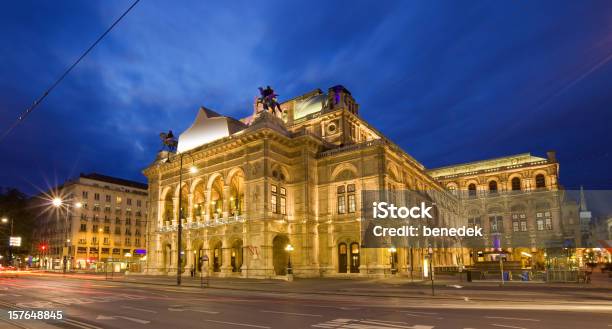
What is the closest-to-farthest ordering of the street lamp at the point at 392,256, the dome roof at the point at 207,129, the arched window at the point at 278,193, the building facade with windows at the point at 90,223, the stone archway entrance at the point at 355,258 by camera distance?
the street lamp at the point at 392,256, the stone archway entrance at the point at 355,258, the arched window at the point at 278,193, the dome roof at the point at 207,129, the building facade with windows at the point at 90,223

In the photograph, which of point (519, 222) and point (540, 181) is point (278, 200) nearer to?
point (519, 222)

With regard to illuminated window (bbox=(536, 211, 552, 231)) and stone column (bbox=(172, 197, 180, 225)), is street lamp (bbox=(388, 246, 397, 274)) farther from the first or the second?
illuminated window (bbox=(536, 211, 552, 231))

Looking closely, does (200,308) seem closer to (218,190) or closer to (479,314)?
(479,314)

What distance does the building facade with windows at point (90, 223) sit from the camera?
9519 centimetres

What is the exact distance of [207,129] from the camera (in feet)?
195

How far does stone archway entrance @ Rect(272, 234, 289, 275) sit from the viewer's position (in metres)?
50.9

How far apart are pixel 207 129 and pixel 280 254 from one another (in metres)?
20.1

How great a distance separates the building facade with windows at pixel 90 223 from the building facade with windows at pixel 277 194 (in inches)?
1563

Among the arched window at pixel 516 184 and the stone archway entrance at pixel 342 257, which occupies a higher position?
the arched window at pixel 516 184

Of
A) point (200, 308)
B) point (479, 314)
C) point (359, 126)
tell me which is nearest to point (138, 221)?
point (359, 126)

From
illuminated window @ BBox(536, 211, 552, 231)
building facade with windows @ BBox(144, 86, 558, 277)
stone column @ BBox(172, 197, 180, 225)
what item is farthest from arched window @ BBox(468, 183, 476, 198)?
stone column @ BBox(172, 197, 180, 225)

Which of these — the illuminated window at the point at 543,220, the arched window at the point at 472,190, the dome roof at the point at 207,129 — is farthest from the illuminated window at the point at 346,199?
the illuminated window at the point at 543,220

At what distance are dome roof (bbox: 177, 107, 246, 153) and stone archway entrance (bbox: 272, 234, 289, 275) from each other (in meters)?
15.3

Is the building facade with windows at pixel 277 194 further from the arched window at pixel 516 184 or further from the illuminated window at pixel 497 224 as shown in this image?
the arched window at pixel 516 184
